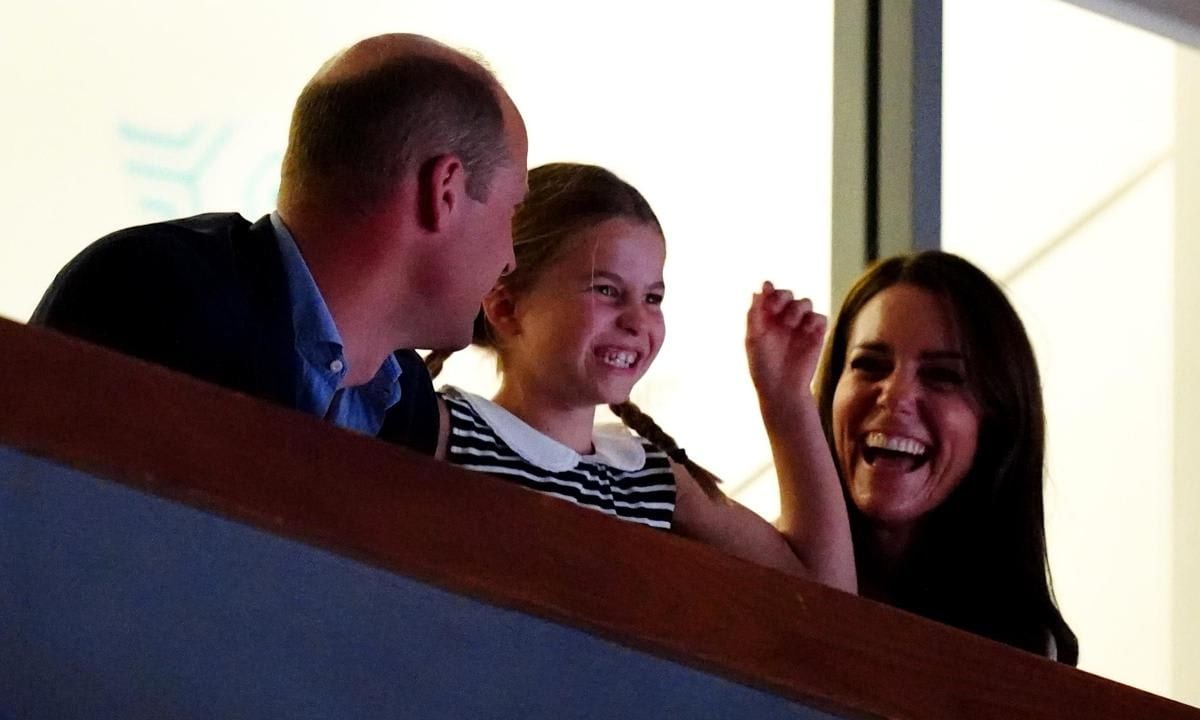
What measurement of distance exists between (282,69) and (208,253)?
0.81 meters

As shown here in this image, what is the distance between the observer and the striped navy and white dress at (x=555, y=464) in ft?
4.08

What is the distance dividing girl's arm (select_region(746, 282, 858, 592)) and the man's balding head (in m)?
0.25

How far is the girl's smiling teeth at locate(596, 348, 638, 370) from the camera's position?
129cm

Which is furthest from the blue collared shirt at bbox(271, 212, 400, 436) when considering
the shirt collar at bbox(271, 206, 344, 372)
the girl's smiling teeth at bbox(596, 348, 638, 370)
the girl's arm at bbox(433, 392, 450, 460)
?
the girl's smiling teeth at bbox(596, 348, 638, 370)

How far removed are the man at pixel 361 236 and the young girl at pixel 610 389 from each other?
21 centimetres

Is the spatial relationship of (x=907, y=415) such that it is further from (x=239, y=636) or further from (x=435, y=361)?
(x=239, y=636)

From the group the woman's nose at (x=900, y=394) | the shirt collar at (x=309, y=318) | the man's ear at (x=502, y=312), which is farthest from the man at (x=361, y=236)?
the woman's nose at (x=900, y=394)

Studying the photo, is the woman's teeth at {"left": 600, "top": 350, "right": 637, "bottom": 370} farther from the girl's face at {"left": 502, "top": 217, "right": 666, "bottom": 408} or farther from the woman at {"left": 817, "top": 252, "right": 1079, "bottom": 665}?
the woman at {"left": 817, "top": 252, "right": 1079, "bottom": 665}

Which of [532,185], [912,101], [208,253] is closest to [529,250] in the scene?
[532,185]

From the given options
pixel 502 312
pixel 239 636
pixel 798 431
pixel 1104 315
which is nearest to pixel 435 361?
pixel 502 312

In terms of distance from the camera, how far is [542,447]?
4.18ft

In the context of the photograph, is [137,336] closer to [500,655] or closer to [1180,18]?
[500,655]

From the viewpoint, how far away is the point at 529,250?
1342mm

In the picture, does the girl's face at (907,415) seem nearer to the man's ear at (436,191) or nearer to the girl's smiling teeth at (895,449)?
the girl's smiling teeth at (895,449)
